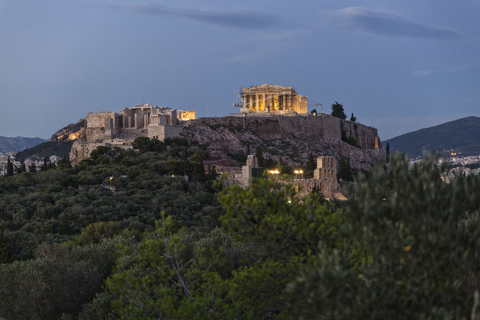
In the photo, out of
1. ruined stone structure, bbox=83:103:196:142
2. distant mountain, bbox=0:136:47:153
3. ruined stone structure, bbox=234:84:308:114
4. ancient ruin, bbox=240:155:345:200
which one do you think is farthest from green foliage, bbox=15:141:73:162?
distant mountain, bbox=0:136:47:153

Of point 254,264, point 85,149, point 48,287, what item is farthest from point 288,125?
point 254,264

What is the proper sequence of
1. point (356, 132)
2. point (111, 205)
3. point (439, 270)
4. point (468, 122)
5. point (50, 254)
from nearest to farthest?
point (439, 270) → point (50, 254) → point (111, 205) → point (356, 132) → point (468, 122)

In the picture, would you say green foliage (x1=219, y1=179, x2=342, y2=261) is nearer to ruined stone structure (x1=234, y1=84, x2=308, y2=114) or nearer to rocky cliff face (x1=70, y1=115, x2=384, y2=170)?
rocky cliff face (x1=70, y1=115, x2=384, y2=170)

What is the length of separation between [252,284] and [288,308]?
2.81ft

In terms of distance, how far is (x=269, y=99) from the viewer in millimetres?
72688

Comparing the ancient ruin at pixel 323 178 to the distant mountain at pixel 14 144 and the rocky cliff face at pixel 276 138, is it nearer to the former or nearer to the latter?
the rocky cliff face at pixel 276 138

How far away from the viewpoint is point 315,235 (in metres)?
10.2

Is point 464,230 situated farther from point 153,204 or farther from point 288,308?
point 153,204

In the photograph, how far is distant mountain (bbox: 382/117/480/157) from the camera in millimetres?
91938

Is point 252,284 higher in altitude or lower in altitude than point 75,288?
higher

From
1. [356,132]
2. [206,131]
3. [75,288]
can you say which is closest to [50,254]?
[75,288]

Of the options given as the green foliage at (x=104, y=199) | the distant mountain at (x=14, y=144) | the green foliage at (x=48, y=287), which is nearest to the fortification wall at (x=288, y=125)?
the green foliage at (x=104, y=199)

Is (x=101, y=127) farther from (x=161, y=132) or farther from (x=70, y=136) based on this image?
(x=70, y=136)

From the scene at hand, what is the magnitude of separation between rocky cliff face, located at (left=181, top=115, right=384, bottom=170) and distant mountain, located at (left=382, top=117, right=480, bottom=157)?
84.0 feet
